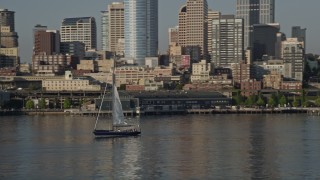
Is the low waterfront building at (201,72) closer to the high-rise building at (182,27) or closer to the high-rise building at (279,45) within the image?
the high-rise building at (279,45)

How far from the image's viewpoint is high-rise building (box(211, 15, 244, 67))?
10019cm

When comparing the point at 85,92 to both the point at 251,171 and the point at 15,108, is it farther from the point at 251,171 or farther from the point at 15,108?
the point at 251,171

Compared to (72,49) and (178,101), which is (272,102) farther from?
(72,49)

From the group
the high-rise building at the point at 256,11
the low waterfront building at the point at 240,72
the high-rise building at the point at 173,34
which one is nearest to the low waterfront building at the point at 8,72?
the low waterfront building at the point at 240,72

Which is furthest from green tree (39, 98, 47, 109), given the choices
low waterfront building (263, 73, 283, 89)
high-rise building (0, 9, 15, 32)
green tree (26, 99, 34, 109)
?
high-rise building (0, 9, 15, 32)

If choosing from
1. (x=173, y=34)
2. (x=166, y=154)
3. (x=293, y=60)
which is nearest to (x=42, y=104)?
(x=293, y=60)

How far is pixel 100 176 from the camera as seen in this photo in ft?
81.0

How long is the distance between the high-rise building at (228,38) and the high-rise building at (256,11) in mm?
23133

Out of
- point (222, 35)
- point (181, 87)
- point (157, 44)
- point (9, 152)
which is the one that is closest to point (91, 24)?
point (157, 44)

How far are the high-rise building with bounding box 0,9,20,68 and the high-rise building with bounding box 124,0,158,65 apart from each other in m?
14.4

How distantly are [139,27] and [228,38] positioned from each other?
19202 millimetres

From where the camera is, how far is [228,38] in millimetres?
101000

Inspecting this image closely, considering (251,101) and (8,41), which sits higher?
(8,41)

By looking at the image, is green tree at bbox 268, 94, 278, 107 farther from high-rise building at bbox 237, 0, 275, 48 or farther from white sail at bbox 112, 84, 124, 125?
high-rise building at bbox 237, 0, 275, 48
